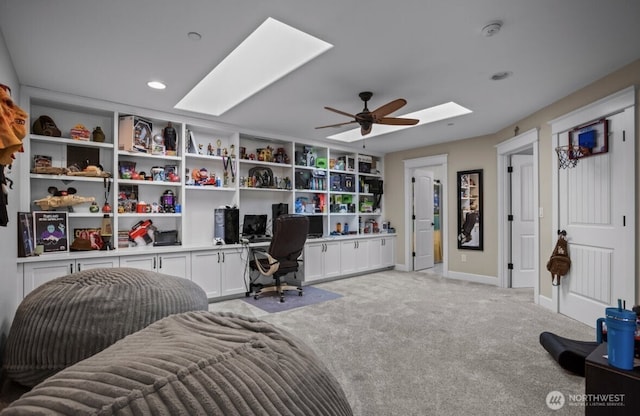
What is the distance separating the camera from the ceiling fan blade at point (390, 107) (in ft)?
9.82

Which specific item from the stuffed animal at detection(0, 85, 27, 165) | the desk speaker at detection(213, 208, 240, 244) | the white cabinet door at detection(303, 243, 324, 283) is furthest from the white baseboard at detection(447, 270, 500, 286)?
the stuffed animal at detection(0, 85, 27, 165)

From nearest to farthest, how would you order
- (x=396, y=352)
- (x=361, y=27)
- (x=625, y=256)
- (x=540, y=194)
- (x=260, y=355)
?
(x=260, y=355), (x=361, y=27), (x=396, y=352), (x=625, y=256), (x=540, y=194)

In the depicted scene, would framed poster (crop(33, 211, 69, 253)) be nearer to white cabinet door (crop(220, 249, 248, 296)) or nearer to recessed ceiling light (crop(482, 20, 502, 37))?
white cabinet door (crop(220, 249, 248, 296))

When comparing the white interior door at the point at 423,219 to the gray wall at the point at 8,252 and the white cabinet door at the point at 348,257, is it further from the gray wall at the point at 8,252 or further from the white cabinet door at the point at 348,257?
the gray wall at the point at 8,252

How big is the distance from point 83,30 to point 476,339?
4.17 m

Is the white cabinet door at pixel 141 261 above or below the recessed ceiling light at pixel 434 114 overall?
below

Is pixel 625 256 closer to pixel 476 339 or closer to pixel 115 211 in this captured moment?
pixel 476 339

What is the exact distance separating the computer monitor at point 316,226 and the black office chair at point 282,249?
1145mm

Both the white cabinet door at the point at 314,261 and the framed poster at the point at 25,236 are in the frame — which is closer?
the framed poster at the point at 25,236

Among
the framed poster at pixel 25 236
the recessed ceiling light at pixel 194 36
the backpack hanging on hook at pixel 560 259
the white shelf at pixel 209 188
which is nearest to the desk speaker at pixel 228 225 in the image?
the white shelf at pixel 209 188

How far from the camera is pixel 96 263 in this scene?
3469 millimetres

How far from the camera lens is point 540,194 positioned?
4.21 m

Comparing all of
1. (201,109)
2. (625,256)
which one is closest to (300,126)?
(201,109)

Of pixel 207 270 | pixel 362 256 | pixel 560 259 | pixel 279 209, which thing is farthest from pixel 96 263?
pixel 560 259
